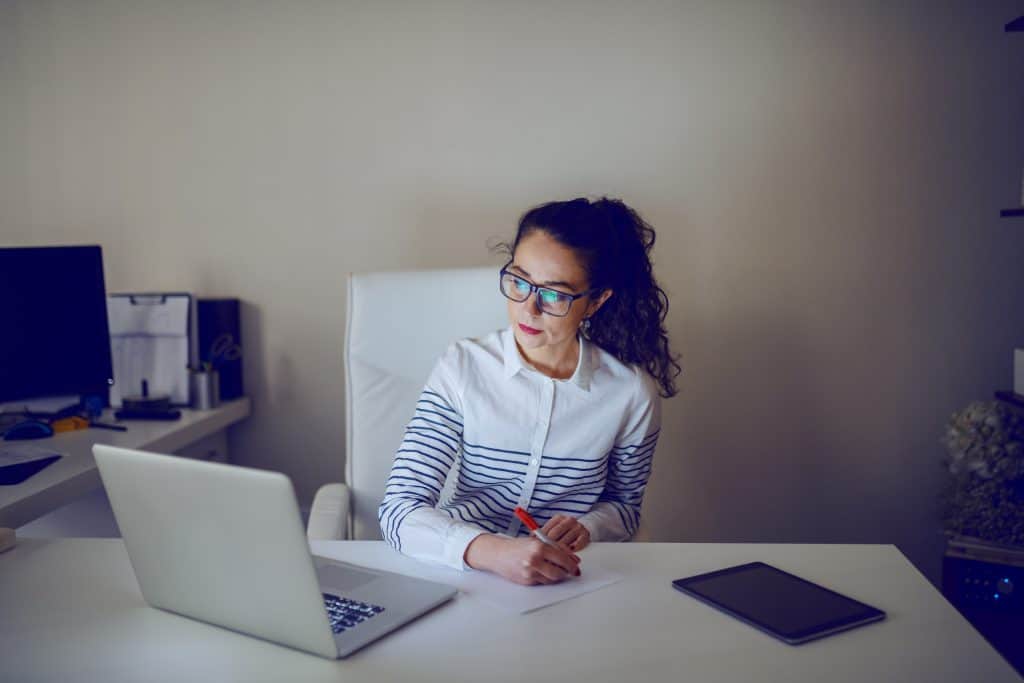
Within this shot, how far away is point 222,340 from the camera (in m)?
2.43

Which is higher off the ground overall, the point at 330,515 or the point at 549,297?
the point at 549,297

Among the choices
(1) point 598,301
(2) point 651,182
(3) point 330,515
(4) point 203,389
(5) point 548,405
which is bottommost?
(3) point 330,515

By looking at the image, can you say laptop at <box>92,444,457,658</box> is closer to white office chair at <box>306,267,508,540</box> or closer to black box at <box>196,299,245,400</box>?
white office chair at <box>306,267,508,540</box>

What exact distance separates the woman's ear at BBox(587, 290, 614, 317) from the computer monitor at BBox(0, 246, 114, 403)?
1270 mm

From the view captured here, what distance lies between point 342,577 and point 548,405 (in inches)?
20.9

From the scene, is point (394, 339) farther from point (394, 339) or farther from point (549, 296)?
point (549, 296)

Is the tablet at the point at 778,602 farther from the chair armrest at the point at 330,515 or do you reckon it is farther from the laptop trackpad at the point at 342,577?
the chair armrest at the point at 330,515

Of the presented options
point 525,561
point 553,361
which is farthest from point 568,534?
point 553,361

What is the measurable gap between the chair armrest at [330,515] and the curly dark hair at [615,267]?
590 millimetres

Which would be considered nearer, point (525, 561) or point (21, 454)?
point (525, 561)

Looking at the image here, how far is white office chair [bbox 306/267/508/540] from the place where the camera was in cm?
178

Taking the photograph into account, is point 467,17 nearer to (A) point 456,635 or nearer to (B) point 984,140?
(B) point 984,140

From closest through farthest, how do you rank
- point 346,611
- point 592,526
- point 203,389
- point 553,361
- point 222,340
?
point 346,611 → point 592,526 → point 553,361 → point 203,389 → point 222,340

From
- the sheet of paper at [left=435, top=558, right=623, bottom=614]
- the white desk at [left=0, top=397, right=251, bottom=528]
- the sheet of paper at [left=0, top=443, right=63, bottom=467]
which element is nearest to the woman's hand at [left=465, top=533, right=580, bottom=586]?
the sheet of paper at [left=435, top=558, right=623, bottom=614]
